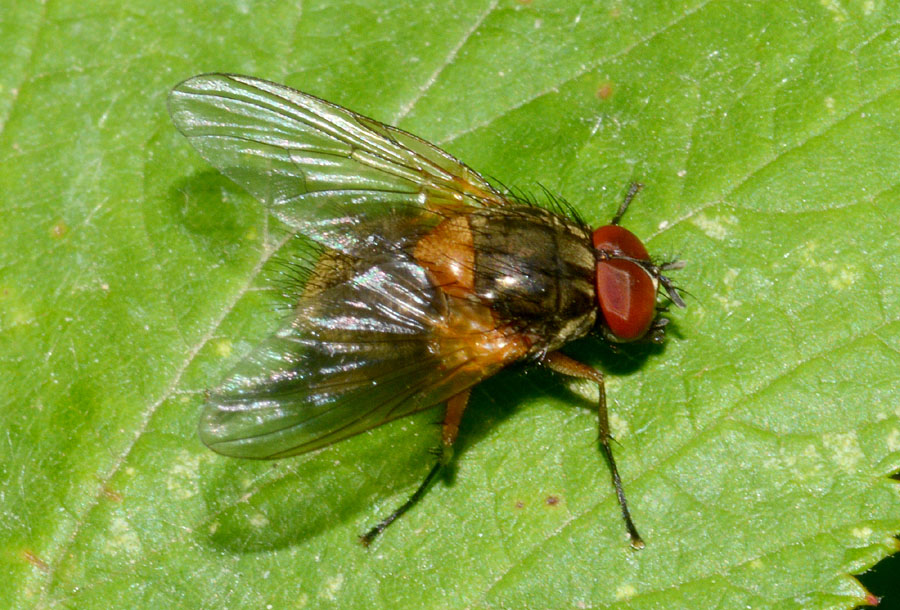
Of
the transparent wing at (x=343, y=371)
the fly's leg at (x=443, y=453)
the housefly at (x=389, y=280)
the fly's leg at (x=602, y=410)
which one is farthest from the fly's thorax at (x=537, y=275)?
the fly's leg at (x=443, y=453)

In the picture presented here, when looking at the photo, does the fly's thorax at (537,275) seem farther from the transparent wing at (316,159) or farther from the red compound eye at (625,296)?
the transparent wing at (316,159)

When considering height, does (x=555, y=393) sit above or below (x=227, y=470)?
above

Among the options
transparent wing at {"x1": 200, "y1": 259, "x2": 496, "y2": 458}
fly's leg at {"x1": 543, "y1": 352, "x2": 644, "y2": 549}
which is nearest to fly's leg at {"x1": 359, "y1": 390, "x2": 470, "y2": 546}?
transparent wing at {"x1": 200, "y1": 259, "x2": 496, "y2": 458}

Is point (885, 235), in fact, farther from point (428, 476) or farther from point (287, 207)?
point (287, 207)

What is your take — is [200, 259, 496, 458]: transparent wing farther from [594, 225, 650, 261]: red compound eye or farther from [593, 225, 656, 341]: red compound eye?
[594, 225, 650, 261]: red compound eye

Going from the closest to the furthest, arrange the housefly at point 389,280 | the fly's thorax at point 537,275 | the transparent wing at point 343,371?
1. the transparent wing at point 343,371
2. the housefly at point 389,280
3. the fly's thorax at point 537,275

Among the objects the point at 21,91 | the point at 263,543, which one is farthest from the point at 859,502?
the point at 21,91
